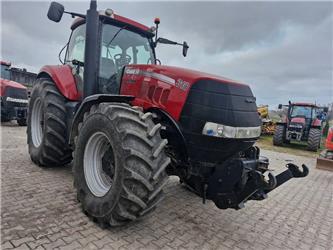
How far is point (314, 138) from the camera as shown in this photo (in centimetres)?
1184

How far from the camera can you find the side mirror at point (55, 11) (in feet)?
11.3

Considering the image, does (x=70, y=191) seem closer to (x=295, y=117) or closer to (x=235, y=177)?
(x=235, y=177)

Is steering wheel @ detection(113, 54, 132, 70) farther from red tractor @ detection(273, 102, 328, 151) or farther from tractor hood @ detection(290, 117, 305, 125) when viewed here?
tractor hood @ detection(290, 117, 305, 125)

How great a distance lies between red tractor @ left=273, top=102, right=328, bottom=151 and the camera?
1195 cm

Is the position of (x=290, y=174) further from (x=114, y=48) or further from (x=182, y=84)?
(x=114, y=48)

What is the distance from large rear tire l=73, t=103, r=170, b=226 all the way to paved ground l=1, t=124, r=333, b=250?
260 millimetres

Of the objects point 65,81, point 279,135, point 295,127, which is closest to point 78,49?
point 65,81

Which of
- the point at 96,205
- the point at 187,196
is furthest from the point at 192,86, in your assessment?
the point at 187,196

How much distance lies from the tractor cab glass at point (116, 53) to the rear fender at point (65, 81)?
30.8 inches

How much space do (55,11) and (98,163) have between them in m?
2.17

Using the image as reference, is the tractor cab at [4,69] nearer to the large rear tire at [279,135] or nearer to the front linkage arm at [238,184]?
the front linkage arm at [238,184]

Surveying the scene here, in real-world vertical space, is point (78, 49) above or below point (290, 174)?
above

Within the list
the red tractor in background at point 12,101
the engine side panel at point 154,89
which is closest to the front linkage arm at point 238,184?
the engine side panel at point 154,89

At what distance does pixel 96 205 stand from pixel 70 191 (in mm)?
1093
